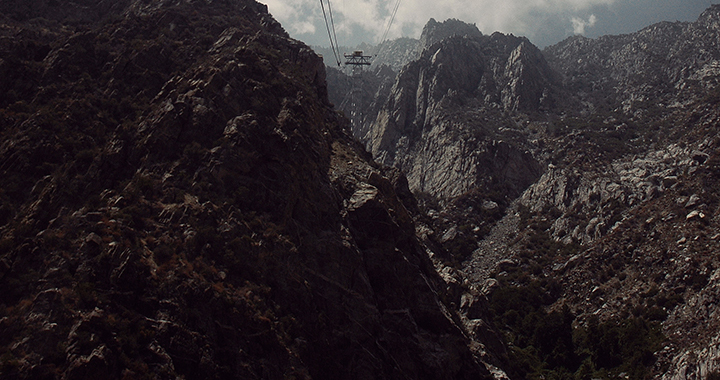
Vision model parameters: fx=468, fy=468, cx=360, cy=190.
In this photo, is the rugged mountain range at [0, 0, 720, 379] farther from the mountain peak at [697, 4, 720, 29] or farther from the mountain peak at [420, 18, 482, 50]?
the mountain peak at [420, 18, 482, 50]

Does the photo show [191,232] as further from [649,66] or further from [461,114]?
[649,66]

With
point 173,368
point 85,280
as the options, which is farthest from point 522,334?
point 85,280

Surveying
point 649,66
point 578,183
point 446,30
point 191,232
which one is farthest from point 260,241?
point 446,30

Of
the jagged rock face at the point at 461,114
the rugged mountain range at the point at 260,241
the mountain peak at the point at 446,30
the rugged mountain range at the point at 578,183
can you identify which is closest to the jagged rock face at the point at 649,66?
the rugged mountain range at the point at 578,183

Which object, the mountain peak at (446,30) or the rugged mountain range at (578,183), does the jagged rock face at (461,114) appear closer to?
the rugged mountain range at (578,183)

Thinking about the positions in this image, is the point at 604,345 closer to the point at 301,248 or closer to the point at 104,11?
the point at 301,248
